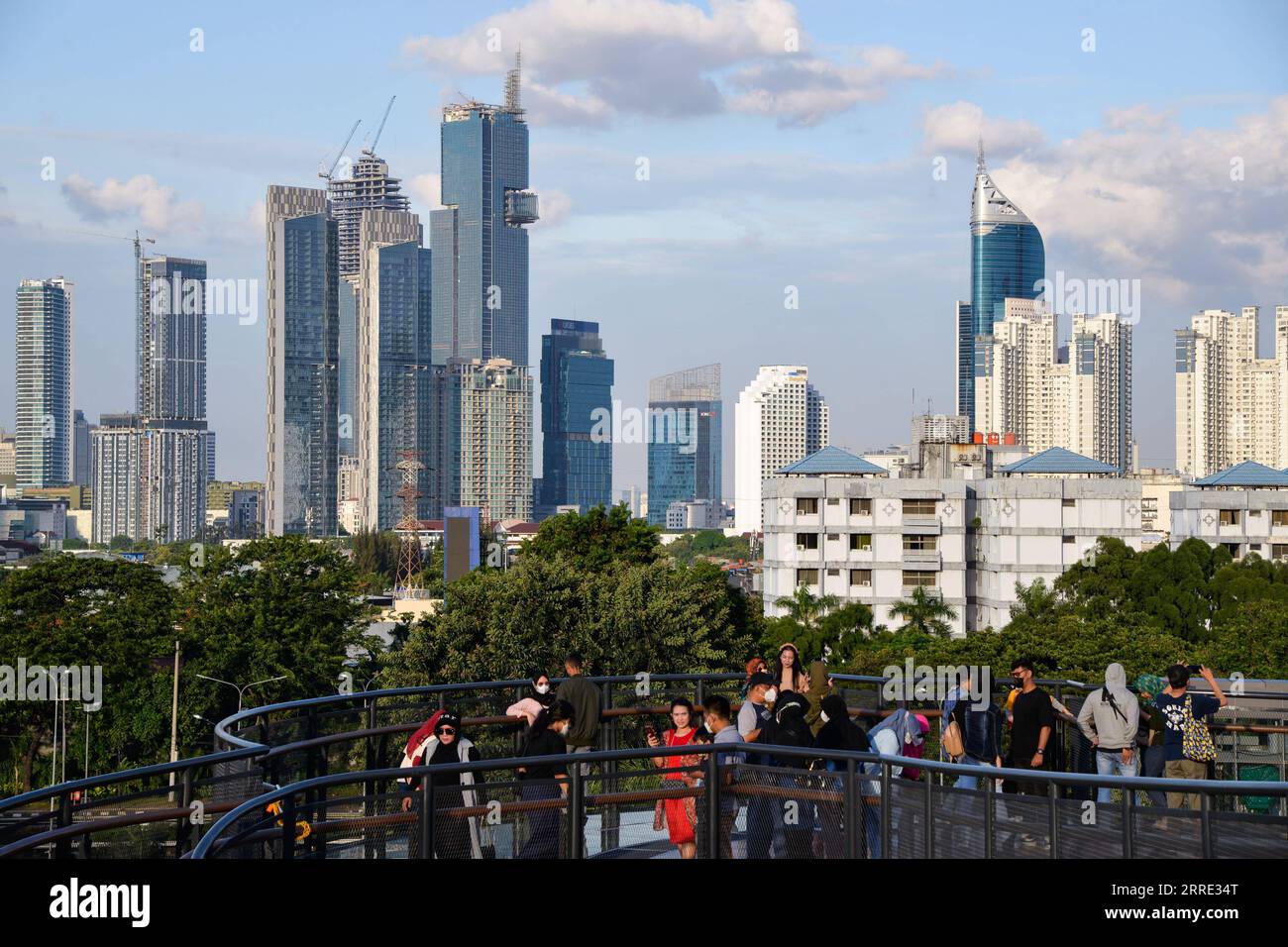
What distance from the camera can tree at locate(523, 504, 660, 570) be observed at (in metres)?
53.1

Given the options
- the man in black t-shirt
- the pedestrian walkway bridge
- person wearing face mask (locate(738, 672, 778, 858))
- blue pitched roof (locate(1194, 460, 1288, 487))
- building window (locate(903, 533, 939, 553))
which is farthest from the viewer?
blue pitched roof (locate(1194, 460, 1288, 487))

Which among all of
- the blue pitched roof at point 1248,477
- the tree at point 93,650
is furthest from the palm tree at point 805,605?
the tree at point 93,650

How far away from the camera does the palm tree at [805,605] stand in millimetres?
76938

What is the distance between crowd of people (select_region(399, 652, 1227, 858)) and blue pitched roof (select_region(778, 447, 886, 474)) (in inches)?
2902

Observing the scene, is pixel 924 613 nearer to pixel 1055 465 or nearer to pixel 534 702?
pixel 1055 465

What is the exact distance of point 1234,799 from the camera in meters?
8.24

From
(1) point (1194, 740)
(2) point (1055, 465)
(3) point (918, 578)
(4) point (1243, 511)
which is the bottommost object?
(3) point (918, 578)

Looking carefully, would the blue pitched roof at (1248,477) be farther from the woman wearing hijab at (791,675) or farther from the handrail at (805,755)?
the handrail at (805,755)

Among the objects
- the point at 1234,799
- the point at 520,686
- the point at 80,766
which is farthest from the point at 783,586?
the point at 1234,799

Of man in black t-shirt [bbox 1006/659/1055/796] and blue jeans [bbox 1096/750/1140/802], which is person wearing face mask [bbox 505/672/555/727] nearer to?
man in black t-shirt [bbox 1006/659/1055/796]

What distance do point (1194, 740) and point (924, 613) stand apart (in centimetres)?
6880

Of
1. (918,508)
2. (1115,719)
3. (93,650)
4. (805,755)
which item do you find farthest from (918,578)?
(805,755)

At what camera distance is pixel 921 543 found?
8638cm

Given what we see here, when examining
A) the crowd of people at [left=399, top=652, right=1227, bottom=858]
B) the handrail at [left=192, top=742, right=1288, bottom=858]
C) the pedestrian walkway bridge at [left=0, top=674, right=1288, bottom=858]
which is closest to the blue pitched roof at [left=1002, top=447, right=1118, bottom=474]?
the crowd of people at [left=399, top=652, right=1227, bottom=858]
